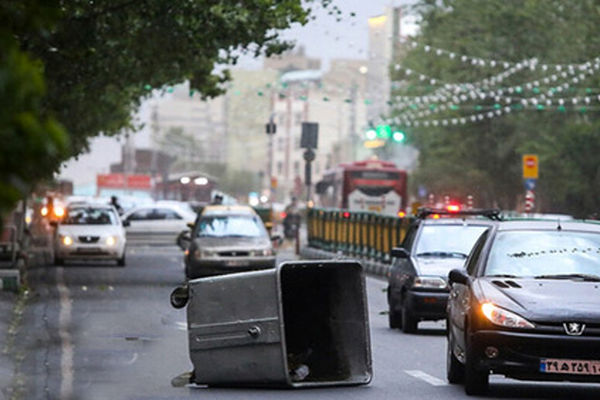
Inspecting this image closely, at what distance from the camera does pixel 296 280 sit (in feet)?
47.8

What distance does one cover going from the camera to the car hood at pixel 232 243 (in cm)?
3456

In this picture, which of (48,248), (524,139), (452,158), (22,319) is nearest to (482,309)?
(22,319)

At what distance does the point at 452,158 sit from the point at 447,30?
7153 mm

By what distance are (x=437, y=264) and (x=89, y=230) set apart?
20920mm

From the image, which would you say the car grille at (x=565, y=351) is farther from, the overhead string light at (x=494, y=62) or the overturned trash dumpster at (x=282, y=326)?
the overhead string light at (x=494, y=62)

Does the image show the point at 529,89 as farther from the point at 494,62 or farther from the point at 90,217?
the point at 90,217

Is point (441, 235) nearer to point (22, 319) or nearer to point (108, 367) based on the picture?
point (22, 319)

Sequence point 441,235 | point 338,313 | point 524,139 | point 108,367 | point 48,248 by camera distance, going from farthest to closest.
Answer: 1. point 524,139
2. point 48,248
3. point 441,235
4. point 108,367
5. point 338,313

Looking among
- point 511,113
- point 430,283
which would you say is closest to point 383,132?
point 511,113

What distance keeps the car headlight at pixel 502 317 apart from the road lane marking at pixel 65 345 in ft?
10.6

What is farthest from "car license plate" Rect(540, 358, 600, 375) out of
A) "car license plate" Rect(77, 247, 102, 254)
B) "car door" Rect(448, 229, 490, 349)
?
"car license plate" Rect(77, 247, 102, 254)

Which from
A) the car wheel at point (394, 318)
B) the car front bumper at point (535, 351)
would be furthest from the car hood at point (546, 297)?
the car wheel at point (394, 318)

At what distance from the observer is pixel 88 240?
40719mm

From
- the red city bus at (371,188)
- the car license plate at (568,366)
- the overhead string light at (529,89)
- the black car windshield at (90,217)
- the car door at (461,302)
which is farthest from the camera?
the red city bus at (371,188)
